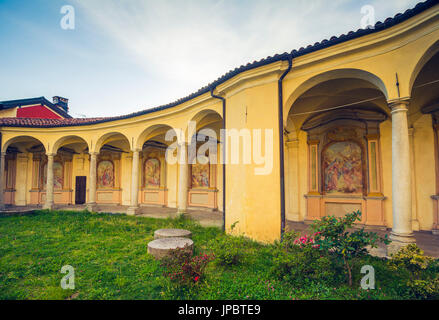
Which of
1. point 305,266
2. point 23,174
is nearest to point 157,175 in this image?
point 23,174

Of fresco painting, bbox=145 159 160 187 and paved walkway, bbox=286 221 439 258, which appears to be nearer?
A: paved walkway, bbox=286 221 439 258

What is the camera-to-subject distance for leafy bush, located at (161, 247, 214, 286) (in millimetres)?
4109

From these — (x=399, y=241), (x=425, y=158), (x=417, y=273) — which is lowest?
(x=417, y=273)

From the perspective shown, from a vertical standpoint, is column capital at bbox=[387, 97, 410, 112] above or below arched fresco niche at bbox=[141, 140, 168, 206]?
above

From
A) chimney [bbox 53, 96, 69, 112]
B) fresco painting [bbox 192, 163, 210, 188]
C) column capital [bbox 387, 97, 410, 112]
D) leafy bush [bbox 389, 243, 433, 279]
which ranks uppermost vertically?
chimney [bbox 53, 96, 69, 112]

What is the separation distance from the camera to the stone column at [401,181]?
199 inches

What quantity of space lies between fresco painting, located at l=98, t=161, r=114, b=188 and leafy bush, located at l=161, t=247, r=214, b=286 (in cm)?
1352

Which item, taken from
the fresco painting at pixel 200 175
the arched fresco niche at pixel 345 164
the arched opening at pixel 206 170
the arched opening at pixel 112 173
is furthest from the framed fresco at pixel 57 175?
the arched fresco niche at pixel 345 164

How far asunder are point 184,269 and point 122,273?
160 centimetres

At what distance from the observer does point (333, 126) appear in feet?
29.3

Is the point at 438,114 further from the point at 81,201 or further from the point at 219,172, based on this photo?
the point at 81,201

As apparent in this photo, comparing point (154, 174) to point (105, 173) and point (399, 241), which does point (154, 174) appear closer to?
point (105, 173)
